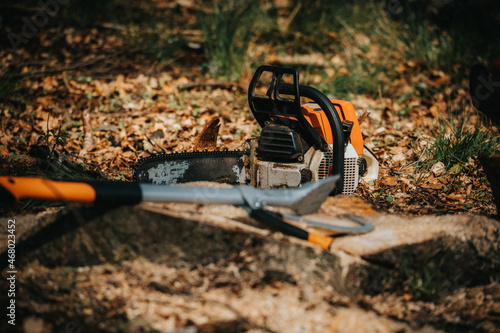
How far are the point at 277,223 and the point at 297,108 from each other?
3.20 feet

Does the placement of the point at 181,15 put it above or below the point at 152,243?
above

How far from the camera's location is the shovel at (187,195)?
2.10 metres

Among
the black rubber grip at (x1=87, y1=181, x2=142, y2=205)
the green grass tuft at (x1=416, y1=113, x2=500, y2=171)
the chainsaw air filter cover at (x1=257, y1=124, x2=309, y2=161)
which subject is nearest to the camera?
the black rubber grip at (x1=87, y1=181, x2=142, y2=205)

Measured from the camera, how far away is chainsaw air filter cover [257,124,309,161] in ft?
9.59

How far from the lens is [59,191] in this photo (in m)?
2.08

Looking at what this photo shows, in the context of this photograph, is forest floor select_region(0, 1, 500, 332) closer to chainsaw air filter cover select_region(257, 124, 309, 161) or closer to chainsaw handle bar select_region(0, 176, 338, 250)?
chainsaw handle bar select_region(0, 176, 338, 250)

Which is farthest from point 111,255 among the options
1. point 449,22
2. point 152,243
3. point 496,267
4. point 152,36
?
point 449,22

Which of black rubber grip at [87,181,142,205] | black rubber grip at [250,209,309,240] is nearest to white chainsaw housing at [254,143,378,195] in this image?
black rubber grip at [250,209,309,240]

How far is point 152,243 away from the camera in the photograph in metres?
2.21

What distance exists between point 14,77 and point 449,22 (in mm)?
6530

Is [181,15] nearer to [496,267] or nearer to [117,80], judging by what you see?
[117,80]

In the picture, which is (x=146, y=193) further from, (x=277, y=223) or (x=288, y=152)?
(x=288, y=152)

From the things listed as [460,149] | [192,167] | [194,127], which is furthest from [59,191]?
[460,149]

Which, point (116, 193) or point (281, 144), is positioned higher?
point (281, 144)
